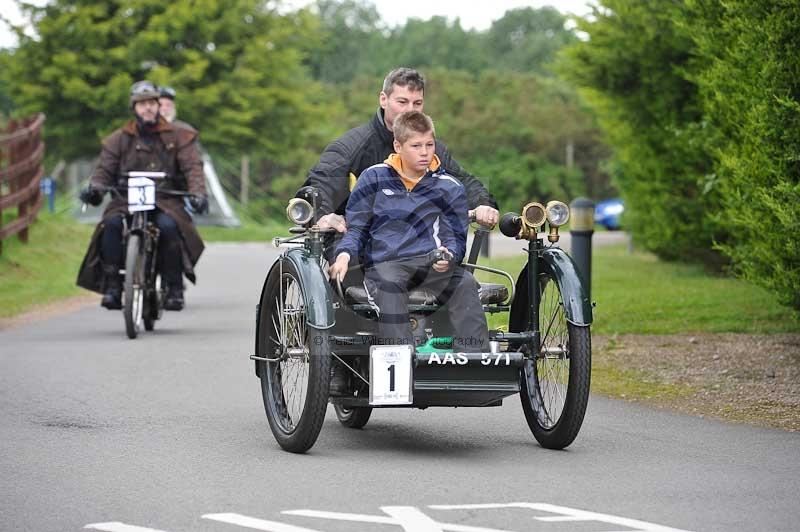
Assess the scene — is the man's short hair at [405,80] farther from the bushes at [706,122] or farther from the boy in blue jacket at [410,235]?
the bushes at [706,122]

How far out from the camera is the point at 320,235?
25.5 ft

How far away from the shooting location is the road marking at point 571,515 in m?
5.80

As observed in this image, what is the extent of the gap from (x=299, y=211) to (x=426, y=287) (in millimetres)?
702

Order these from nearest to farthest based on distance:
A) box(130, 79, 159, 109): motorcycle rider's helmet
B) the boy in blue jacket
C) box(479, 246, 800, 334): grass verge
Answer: the boy in blue jacket, box(479, 246, 800, 334): grass verge, box(130, 79, 159, 109): motorcycle rider's helmet

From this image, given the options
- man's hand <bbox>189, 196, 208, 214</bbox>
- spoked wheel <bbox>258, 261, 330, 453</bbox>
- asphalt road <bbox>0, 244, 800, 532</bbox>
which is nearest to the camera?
asphalt road <bbox>0, 244, 800, 532</bbox>

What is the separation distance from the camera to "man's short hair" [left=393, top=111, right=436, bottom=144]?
759 centimetres

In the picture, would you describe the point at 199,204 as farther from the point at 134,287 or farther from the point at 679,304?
the point at 679,304

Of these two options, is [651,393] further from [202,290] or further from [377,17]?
[377,17]

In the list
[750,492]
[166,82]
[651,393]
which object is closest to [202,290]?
[651,393]

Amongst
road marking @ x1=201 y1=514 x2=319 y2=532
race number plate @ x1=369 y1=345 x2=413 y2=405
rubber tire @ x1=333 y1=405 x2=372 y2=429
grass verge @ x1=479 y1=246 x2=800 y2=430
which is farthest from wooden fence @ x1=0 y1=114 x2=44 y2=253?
road marking @ x1=201 y1=514 x2=319 y2=532

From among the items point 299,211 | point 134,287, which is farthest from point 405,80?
point 134,287

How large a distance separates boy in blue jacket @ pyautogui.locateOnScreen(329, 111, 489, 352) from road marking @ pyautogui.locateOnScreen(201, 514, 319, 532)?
163 cm

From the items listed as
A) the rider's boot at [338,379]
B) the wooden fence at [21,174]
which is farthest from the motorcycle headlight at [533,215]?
the wooden fence at [21,174]

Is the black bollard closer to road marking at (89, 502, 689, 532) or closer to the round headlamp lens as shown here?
the round headlamp lens
